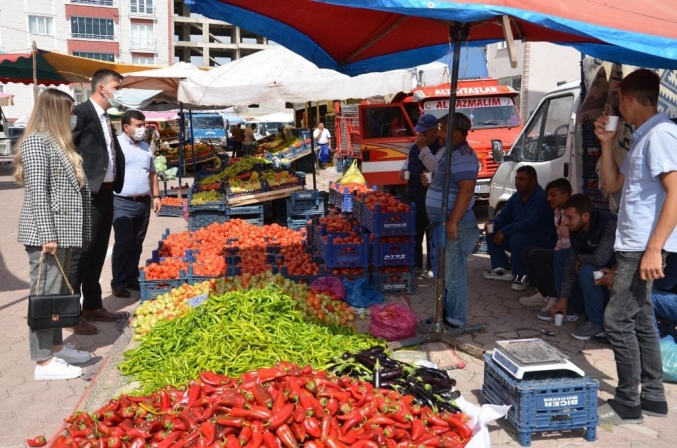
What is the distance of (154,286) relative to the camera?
684 cm

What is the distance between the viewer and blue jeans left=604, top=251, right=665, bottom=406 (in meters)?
3.92

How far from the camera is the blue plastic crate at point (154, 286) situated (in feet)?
22.3

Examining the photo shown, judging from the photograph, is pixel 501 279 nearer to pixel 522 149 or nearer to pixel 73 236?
pixel 522 149

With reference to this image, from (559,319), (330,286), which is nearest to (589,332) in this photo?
(559,319)

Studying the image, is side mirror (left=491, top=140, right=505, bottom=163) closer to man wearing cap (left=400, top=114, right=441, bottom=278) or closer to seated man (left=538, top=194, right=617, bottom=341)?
man wearing cap (left=400, top=114, right=441, bottom=278)

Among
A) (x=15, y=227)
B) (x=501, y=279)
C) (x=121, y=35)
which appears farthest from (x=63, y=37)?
(x=501, y=279)

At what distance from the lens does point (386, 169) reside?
13.5 meters

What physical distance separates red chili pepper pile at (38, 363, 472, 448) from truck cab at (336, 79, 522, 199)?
32.5 ft

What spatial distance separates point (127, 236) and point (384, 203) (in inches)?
124

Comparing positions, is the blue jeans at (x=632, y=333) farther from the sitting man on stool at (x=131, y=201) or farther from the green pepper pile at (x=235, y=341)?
the sitting man on stool at (x=131, y=201)

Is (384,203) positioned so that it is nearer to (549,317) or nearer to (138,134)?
(549,317)

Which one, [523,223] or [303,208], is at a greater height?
[523,223]

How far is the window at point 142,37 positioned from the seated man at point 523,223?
191ft

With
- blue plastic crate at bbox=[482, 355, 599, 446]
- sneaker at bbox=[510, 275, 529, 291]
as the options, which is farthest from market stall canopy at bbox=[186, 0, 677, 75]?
sneaker at bbox=[510, 275, 529, 291]
